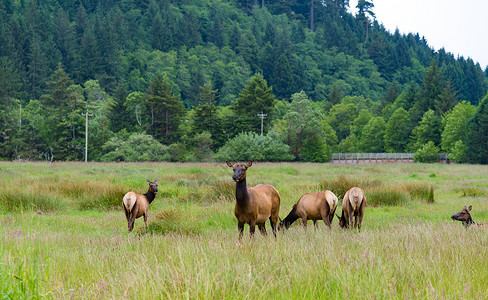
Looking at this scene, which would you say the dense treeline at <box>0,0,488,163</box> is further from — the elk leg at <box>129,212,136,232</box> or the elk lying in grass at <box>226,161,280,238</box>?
the elk lying in grass at <box>226,161,280,238</box>

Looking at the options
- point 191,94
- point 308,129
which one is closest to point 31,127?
point 308,129

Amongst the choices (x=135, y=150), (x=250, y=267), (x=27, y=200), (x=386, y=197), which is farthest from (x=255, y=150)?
(x=250, y=267)

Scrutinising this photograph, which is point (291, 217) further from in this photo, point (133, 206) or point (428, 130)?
point (428, 130)

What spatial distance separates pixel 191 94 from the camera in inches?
5310

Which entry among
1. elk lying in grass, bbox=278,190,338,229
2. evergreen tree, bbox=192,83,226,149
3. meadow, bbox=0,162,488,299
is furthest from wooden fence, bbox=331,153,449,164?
meadow, bbox=0,162,488,299

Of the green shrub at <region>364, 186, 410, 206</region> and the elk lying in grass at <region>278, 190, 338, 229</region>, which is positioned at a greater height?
the elk lying in grass at <region>278, 190, 338, 229</region>

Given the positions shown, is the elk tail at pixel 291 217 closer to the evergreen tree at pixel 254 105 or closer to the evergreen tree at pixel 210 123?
the evergreen tree at pixel 210 123

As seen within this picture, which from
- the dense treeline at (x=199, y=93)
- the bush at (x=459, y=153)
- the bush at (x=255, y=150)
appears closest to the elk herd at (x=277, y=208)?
the bush at (x=255, y=150)

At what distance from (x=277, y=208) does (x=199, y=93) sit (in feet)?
410

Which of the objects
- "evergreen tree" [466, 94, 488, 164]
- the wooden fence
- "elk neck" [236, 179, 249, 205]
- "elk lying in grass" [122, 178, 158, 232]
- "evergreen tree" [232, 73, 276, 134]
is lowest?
the wooden fence

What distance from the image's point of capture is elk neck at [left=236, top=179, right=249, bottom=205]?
7.34m

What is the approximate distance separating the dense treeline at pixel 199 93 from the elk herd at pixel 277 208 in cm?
5404

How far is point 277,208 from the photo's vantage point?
27.9 feet

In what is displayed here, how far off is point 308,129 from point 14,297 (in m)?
70.1
